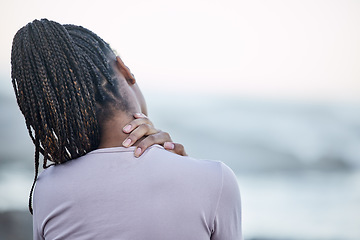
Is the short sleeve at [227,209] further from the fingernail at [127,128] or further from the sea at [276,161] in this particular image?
the sea at [276,161]

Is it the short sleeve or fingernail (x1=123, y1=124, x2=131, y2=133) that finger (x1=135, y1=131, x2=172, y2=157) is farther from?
the short sleeve

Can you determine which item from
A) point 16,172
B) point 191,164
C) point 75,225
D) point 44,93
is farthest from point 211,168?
point 16,172

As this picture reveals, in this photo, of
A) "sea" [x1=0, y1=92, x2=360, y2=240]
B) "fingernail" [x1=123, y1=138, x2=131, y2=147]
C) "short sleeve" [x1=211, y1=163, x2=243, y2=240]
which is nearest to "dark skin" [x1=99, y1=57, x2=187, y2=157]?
"fingernail" [x1=123, y1=138, x2=131, y2=147]

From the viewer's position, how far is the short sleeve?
→ 1.01 m

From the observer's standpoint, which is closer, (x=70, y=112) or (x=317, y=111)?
(x=70, y=112)

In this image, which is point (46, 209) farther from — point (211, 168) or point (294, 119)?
point (294, 119)

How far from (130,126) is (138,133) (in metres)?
0.03

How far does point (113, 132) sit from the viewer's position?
108 centimetres

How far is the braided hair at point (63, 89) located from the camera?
1072 millimetres

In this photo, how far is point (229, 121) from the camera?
9.68 m

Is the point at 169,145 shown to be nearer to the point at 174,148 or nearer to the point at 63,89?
the point at 174,148

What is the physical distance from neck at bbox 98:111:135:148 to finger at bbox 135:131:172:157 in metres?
0.06

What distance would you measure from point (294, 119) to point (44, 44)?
30.8 feet

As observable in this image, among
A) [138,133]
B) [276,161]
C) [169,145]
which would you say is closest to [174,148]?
[169,145]
